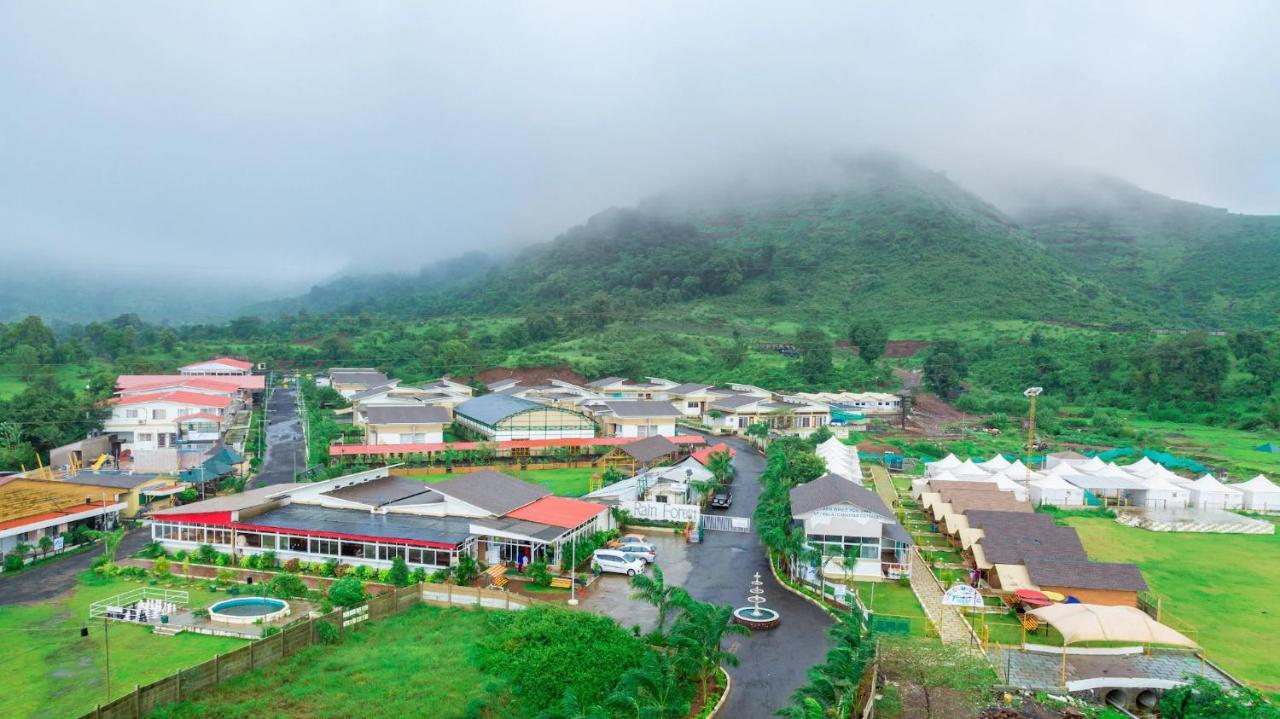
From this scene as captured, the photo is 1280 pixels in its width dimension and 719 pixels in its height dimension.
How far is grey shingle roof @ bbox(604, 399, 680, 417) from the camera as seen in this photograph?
5069 centimetres

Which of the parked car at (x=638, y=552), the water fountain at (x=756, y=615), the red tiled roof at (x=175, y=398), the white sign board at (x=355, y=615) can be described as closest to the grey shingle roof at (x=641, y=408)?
the red tiled roof at (x=175, y=398)

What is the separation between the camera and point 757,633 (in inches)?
724

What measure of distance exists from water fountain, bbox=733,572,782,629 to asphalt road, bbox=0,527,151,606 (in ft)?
59.8

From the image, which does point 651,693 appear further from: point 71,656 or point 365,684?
point 71,656

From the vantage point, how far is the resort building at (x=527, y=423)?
4581cm

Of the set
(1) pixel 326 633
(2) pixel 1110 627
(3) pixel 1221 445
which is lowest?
(3) pixel 1221 445

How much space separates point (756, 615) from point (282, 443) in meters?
37.8

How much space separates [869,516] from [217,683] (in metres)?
18.1

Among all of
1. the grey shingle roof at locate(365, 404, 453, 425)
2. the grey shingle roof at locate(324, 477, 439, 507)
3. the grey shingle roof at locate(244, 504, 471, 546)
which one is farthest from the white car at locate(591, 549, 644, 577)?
the grey shingle roof at locate(365, 404, 453, 425)

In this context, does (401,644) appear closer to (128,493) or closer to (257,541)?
(257,541)

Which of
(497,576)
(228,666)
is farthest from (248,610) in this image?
(497,576)

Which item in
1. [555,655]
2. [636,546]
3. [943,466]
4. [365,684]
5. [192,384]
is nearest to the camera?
[365,684]

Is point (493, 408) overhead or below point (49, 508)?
overhead

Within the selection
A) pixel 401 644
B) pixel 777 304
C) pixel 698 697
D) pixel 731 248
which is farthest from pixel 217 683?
pixel 731 248
